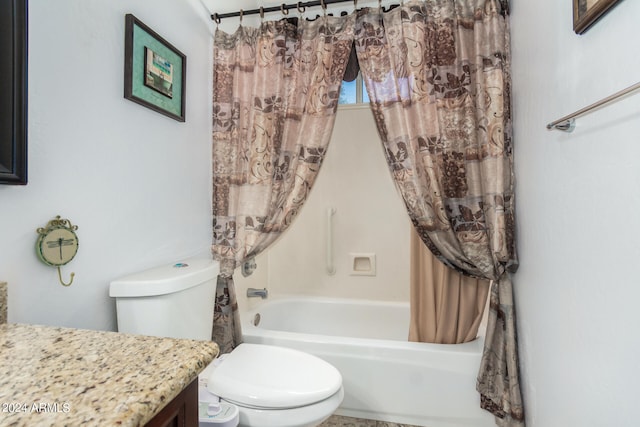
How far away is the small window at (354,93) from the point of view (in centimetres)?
246

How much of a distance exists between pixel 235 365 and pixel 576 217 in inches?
50.2

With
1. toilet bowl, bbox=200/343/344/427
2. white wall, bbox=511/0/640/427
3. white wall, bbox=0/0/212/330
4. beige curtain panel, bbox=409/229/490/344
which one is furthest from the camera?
beige curtain panel, bbox=409/229/490/344

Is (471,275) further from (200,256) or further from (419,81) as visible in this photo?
(200,256)

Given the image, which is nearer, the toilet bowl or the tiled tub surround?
the tiled tub surround

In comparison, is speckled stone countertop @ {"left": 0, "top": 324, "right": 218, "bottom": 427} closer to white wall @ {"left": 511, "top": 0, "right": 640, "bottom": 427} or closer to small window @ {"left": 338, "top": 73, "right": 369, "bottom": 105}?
white wall @ {"left": 511, "top": 0, "right": 640, "bottom": 427}

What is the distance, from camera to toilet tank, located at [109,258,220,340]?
43.7 inches

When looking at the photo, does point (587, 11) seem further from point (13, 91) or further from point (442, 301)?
point (13, 91)

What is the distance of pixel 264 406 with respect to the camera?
105 cm

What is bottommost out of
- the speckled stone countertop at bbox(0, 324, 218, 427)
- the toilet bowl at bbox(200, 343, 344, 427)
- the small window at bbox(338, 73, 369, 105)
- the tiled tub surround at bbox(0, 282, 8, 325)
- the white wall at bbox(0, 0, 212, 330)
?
the toilet bowl at bbox(200, 343, 344, 427)

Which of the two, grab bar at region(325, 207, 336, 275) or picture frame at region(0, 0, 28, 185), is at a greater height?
picture frame at region(0, 0, 28, 185)

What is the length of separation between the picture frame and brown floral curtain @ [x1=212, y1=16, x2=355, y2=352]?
0.92 metres

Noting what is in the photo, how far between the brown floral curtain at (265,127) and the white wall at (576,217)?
0.85 meters

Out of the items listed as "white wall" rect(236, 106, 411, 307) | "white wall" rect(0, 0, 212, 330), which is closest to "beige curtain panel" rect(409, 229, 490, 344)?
"white wall" rect(236, 106, 411, 307)

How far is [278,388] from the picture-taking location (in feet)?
3.59
